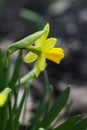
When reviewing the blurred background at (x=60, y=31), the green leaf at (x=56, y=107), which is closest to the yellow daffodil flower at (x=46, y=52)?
the green leaf at (x=56, y=107)

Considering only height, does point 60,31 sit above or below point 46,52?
above

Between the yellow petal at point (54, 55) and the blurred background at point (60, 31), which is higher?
the blurred background at point (60, 31)

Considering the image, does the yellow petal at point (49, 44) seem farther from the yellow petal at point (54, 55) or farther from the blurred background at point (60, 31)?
the blurred background at point (60, 31)

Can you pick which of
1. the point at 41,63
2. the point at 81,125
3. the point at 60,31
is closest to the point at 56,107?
the point at 81,125

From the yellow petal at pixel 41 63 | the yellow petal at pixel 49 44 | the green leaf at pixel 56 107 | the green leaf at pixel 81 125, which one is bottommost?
the green leaf at pixel 81 125

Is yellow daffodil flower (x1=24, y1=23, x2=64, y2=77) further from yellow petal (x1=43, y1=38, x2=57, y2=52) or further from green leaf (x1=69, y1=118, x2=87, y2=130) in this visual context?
green leaf (x1=69, y1=118, x2=87, y2=130)

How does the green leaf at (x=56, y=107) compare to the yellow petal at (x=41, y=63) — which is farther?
the green leaf at (x=56, y=107)

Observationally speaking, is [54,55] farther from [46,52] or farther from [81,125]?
[81,125]

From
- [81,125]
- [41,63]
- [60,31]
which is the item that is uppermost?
[60,31]

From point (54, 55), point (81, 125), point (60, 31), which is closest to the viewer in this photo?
point (54, 55)

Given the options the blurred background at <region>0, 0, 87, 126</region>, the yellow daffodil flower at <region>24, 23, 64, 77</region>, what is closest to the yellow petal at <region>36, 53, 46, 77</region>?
the yellow daffodil flower at <region>24, 23, 64, 77</region>
